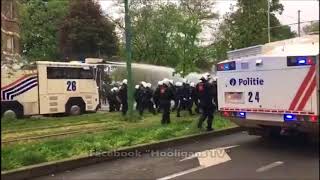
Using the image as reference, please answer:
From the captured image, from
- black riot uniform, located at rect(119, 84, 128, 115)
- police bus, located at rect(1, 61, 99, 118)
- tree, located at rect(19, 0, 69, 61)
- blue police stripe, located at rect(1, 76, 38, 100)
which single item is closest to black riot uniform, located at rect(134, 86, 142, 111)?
black riot uniform, located at rect(119, 84, 128, 115)

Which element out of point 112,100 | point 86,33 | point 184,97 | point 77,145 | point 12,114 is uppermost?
point 86,33

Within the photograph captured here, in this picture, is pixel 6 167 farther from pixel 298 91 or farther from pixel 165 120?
pixel 165 120

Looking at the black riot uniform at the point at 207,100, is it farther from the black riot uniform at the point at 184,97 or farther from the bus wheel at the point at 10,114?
the bus wheel at the point at 10,114

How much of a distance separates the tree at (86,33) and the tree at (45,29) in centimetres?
113

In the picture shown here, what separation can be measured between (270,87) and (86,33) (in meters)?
40.4

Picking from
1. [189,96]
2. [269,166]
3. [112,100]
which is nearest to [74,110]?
[112,100]

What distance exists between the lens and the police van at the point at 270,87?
8945 millimetres

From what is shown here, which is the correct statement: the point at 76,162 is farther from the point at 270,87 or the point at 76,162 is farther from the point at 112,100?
the point at 112,100

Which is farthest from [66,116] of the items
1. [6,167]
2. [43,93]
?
[6,167]

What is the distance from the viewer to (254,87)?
10.7 m

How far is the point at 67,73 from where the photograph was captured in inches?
989

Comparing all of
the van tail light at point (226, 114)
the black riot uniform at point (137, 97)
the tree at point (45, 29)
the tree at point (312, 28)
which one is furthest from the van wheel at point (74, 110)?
the tree at point (45, 29)

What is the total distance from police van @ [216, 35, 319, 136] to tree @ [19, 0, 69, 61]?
125ft

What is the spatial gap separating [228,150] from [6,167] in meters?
4.60
